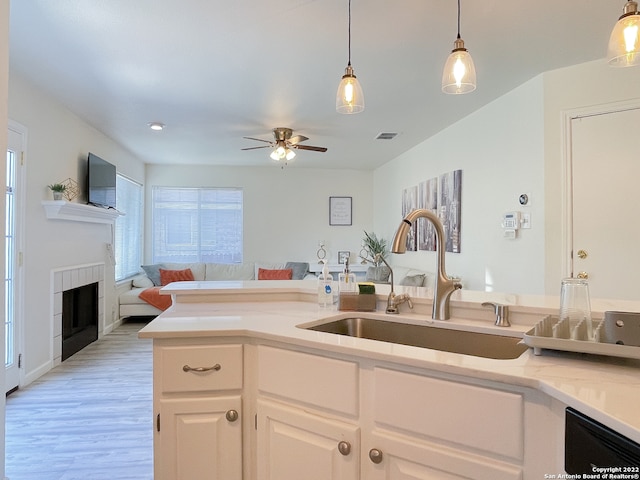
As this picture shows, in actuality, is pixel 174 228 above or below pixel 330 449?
above

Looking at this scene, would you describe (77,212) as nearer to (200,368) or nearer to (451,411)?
(200,368)

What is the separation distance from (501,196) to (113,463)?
10.9ft

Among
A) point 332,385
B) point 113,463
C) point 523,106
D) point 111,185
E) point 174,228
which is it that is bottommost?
point 113,463

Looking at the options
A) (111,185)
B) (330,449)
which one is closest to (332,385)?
(330,449)

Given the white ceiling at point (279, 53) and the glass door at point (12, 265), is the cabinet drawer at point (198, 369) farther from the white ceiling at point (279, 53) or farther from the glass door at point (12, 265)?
the glass door at point (12, 265)

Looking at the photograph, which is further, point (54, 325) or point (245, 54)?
point (54, 325)

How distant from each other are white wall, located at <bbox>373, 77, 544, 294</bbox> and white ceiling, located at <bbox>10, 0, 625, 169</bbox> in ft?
0.64

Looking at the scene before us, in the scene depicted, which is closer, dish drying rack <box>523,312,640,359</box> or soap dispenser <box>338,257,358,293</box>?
dish drying rack <box>523,312,640,359</box>

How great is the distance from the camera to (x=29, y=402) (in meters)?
2.80

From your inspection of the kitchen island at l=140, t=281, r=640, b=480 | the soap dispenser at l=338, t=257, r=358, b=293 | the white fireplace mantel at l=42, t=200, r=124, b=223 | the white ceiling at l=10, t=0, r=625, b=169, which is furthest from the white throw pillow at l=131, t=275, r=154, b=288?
the soap dispenser at l=338, t=257, r=358, b=293

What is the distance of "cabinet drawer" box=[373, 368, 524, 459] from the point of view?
931mm

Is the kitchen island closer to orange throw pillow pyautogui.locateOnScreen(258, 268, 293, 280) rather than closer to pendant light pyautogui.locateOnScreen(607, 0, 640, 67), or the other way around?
pendant light pyautogui.locateOnScreen(607, 0, 640, 67)

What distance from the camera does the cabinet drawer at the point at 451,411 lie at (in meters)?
0.93

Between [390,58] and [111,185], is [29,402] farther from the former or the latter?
[390,58]
